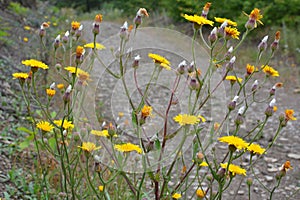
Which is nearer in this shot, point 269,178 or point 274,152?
point 269,178

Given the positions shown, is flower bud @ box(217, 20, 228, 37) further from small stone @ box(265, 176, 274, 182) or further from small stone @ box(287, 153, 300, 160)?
small stone @ box(287, 153, 300, 160)

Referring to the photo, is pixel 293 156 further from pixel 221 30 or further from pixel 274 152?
pixel 221 30

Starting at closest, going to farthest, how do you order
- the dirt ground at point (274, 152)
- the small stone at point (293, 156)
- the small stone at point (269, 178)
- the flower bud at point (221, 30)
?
the flower bud at point (221, 30) → the dirt ground at point (274, 152) → the small stone at point (269, 178) → the small stone at point (293, 156)

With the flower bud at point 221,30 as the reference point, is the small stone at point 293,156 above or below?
below

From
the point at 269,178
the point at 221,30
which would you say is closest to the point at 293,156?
the point at 269,178

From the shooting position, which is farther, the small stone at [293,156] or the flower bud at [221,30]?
the small stone at [293,156]

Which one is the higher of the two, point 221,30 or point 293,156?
point 221,30

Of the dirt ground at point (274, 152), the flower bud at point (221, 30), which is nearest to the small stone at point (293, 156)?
the dirt ground at point (274, 152)

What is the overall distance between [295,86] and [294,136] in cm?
168

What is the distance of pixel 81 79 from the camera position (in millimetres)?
1421

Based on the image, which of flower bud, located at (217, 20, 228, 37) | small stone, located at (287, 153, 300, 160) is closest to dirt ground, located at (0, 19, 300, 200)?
small stone, located at (287, 153, 300, 160)

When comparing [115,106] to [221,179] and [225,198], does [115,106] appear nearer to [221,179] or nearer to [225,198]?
[225,198]

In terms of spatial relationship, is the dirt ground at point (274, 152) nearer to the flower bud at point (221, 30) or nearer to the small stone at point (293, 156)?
the small stone at point (293, 156)

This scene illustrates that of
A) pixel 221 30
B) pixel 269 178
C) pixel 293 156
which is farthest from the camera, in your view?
pixel 293 156
